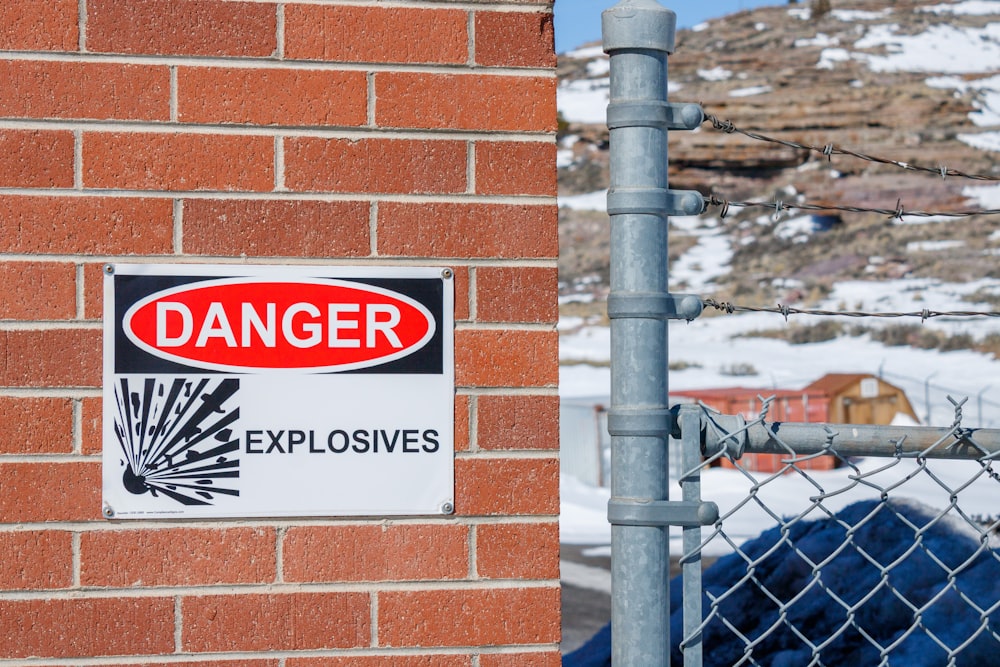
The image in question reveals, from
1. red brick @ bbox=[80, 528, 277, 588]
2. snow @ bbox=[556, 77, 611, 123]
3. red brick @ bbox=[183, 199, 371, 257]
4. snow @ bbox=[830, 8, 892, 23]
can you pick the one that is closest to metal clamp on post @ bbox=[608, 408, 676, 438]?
red brick @ bbox=[183, 199, 371, 257]

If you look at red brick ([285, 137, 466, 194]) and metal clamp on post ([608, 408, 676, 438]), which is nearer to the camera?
metal clamp on post ([608, 408, 676, 438])

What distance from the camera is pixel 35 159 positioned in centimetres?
201

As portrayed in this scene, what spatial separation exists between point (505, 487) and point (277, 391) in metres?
0.46

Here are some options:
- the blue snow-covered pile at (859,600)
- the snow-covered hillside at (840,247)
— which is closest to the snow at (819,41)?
the snow-covered hillside at (840,247)

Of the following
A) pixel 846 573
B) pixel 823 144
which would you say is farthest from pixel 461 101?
pixel 823 144

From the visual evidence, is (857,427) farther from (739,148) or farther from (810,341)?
(739,148)

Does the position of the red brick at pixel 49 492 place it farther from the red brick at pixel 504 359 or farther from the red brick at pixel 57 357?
the red brick at pixel 504 359

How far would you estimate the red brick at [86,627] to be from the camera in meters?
1.99

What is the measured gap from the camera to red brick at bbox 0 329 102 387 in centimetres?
200

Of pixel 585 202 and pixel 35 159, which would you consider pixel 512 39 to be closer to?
pixel 35 159

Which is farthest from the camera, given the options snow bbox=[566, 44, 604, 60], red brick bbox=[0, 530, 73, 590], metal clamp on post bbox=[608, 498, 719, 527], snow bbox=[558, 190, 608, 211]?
snow bbox=[566, 44, 604, 60]

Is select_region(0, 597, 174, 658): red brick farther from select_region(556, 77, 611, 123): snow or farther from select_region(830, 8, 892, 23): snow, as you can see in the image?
select_region(830, 8, 892, 23): snow

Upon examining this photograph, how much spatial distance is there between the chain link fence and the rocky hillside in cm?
2917

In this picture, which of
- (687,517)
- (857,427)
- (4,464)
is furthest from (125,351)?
(857,427)
